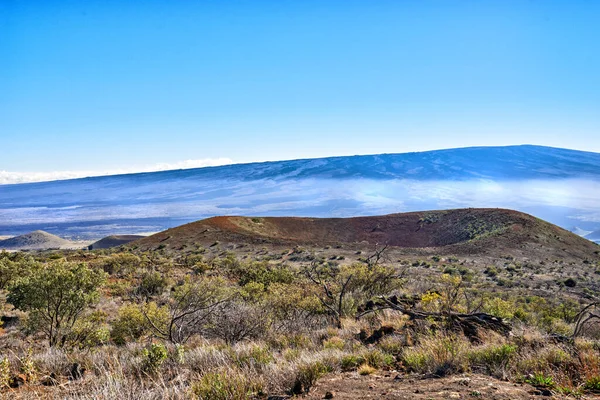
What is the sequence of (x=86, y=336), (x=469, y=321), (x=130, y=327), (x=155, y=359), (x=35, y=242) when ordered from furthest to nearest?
1. (x=35, y=242)
2. (x=130, y=327)
3. (x=86, y=336)
4. (x=469, y=321)
5. (x=155, y=359)

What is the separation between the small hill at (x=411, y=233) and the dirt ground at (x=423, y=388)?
30137 millimetres

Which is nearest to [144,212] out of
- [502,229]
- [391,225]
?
[391,225]

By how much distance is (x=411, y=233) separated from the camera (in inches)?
1895

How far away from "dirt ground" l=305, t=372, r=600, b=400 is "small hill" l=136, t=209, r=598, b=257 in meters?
30.1

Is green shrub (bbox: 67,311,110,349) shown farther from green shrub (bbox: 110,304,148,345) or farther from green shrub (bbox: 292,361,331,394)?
green shrub (bbox: 292,361,331,394)

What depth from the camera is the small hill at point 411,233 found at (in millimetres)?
35781

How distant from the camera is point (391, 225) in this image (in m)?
51.1

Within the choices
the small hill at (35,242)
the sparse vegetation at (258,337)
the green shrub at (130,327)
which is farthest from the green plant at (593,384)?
the small hill at (35,242)

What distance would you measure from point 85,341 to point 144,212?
627ft

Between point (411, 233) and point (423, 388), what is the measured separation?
1817 inches

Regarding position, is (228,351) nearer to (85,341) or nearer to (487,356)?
(487,356)

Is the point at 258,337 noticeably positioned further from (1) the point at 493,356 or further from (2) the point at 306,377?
(1) the point at 493,356

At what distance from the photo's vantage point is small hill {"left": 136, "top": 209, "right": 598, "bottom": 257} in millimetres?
35781

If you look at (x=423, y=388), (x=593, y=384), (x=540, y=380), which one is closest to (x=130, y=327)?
(x=423, y=388)
